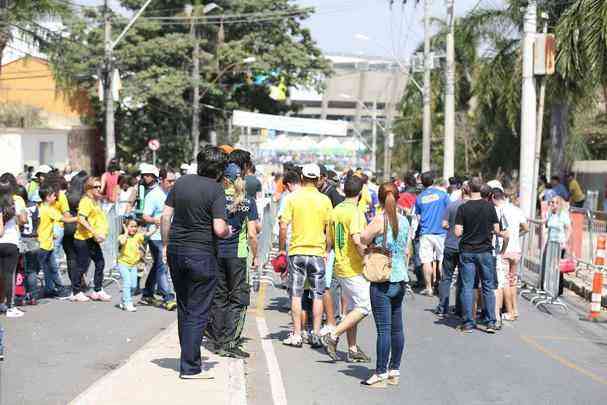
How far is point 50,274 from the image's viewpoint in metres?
13.7

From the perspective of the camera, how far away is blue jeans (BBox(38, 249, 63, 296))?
13.4 metres

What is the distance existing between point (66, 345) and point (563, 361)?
17.2 ft

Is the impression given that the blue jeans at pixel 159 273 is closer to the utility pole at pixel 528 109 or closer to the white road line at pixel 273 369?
the white road line at pixel 273 369

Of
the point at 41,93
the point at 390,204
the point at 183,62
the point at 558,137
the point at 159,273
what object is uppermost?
the point at 183,62

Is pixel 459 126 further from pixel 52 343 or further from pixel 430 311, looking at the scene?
pixel 52 343

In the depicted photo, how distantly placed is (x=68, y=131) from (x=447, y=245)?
33920 mm

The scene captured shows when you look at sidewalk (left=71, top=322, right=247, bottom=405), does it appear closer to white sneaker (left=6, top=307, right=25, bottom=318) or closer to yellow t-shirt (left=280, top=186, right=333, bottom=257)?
yellow t-shirt (left=280, top=186, right=333, bottom=257)

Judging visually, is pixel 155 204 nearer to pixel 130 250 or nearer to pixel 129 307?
pixel 130 250

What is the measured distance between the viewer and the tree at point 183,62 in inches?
1781

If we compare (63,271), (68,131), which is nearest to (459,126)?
(68,131)

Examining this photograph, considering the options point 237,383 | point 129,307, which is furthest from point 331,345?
point 129,307

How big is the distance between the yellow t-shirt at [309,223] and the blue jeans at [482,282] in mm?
2661

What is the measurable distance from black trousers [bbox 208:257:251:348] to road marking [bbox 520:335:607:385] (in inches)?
135

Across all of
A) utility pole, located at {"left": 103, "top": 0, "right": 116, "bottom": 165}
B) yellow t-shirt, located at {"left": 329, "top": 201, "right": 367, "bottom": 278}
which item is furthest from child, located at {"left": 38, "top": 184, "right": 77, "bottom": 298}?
utility pole, located at {"left": 103, "top": 0, "right": 116, "bottom": 165}
